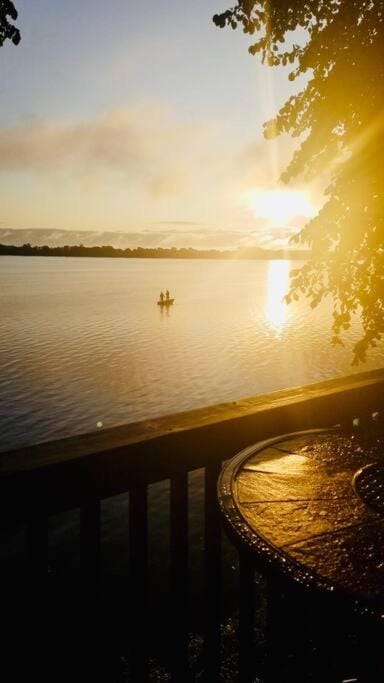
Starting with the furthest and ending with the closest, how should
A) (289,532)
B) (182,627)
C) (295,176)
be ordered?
(295,176)
(182,627)
(289,532)

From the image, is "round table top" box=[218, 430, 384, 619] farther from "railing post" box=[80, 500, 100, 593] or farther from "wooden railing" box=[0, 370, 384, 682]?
"railing post" box=[80, 500, 100, 593]

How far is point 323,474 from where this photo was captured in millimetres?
2572

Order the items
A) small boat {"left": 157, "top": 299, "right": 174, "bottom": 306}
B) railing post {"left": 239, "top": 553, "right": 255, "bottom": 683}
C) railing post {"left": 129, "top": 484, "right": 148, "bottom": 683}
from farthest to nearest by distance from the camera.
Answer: small boat {"left": 157, "top": 299, "right": 174, "bottom": 306} < railing post {"left": 239, "top": 553, "right": 255, "bottom": 683} < railing post {"left": 129, "top": 484, "right": 148, "bottom": 683}

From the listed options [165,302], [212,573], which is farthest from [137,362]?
[165,302]

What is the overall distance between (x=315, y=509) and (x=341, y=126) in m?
8.21

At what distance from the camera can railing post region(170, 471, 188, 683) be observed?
8.73 feet

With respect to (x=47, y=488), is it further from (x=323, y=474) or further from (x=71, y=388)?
(x=71, y=388)

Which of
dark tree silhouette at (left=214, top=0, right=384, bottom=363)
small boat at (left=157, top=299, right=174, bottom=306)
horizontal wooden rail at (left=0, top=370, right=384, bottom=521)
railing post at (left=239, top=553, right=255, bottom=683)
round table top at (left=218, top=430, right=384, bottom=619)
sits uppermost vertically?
dark tree silhouette at (left=214, top=0, right=384, bottom=363)

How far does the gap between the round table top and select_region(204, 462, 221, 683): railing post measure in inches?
12.1

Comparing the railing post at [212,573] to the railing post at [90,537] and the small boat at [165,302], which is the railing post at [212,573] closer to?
the railing post at [90,537]

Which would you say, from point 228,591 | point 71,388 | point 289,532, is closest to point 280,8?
point 289,532

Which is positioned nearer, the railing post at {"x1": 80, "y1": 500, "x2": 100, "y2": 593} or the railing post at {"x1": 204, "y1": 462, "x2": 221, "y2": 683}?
the railing post at {"x1": 80, "y1": 500, "x2": 100, "y2": 593}

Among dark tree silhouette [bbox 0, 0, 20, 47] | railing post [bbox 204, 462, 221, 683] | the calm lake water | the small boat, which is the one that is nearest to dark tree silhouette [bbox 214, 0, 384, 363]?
dark tree silhouette [bbox 0, 0, 20, 47]

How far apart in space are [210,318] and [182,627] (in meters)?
77.0
